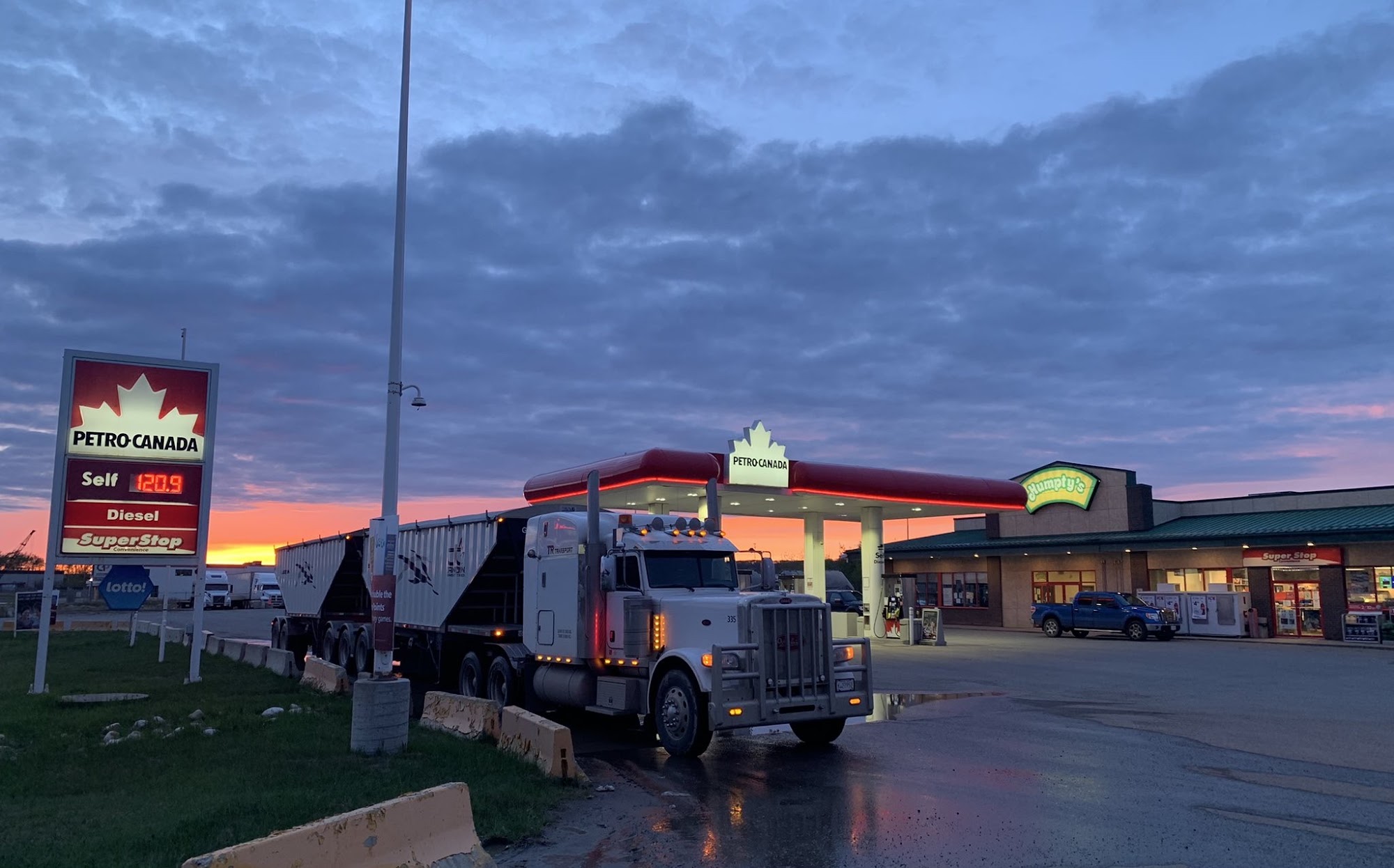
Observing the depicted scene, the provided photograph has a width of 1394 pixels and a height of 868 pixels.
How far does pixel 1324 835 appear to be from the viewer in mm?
8180

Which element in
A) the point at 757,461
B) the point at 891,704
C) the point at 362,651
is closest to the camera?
the point at 891,704

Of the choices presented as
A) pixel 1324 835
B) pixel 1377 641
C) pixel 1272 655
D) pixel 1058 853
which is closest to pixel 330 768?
pixel 1058 853

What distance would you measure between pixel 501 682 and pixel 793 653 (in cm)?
589

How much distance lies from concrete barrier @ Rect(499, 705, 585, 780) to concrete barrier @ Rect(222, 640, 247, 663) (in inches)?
597

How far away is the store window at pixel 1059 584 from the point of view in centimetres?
4422

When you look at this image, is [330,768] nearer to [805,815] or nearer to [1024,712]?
[805,815]

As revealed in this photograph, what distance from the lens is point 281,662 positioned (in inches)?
829

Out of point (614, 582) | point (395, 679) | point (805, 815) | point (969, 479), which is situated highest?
point (969, 479)

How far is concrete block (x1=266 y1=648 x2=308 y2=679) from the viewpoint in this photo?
20281mm

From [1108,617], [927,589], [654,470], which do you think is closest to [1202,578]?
[1108,617]

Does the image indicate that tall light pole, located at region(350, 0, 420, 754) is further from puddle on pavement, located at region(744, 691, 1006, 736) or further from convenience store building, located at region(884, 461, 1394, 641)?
convenience store building, located at region(884, 461, 1394, 641)

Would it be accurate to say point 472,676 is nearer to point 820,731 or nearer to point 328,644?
point 820,731

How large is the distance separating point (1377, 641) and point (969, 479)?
45.1ft

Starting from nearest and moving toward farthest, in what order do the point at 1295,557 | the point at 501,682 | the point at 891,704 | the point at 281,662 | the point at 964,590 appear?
1. the point at 501,682
2. the point at 891,704
3. the point at 281,662
4. the point at 1295,557
5. the point at 964,590
